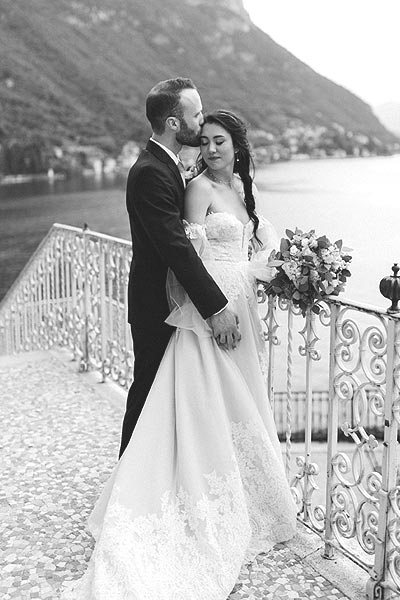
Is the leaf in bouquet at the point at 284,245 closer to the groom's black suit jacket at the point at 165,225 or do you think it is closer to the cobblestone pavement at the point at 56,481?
the groom's black suit jacket at the point at 165,225

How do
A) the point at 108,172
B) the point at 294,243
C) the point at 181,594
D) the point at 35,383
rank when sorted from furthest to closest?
the point at 108,172, the point at 35,383, the point at 294,243, the point at 181,594

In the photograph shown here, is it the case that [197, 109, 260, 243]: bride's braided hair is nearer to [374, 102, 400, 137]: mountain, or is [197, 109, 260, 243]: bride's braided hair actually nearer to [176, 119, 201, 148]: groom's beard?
[176, 119, 201, 148]: groom's beard

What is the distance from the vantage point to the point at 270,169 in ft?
197

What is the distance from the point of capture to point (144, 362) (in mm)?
2830

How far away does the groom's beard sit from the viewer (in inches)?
106

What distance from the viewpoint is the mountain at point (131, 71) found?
2197 inches

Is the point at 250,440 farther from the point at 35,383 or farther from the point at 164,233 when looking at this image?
the point at 35,383

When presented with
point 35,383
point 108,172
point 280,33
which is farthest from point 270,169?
point 35,383

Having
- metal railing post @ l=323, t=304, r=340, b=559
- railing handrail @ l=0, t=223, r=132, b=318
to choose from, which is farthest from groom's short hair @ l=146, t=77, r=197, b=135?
railing handrail @ l=0, t=223, r=132, b=318

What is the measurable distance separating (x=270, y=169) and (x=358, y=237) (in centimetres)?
1449

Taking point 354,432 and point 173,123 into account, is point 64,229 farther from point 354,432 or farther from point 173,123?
point 354,432

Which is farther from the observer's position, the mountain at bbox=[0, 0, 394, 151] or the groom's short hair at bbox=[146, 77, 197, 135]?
the mountain at bbox=[0, 0, 394, 151]

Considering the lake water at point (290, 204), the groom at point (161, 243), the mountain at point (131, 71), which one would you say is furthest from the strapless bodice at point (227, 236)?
the mountain at point (131, 71)

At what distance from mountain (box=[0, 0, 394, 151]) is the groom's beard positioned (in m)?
50.6
